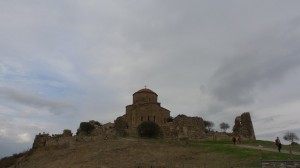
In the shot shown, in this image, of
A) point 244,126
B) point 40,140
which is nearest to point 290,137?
point 244,126

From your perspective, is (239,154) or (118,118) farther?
(118,118)

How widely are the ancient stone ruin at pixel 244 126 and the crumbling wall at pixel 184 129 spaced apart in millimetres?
5070

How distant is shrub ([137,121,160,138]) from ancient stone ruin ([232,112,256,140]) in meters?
11.8

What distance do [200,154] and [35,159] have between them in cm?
2244

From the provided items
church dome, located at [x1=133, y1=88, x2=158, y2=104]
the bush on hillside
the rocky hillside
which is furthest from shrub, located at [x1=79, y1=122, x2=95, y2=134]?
the rocky hillside

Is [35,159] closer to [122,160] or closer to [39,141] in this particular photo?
[39,141]

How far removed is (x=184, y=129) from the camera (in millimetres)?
50094

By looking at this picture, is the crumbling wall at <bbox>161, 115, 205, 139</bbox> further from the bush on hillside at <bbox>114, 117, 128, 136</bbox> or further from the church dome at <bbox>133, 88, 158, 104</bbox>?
the church dome at <bbox>133, 88, 158, 104</bbox>

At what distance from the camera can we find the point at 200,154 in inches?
1281

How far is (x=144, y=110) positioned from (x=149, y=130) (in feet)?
21.9

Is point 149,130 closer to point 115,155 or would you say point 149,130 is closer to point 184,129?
point 184,129

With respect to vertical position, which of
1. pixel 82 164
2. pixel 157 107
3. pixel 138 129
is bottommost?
pixel 82 164

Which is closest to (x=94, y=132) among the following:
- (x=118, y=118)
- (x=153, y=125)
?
(x=118, y=118)

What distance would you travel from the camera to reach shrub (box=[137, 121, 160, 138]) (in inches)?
1921
